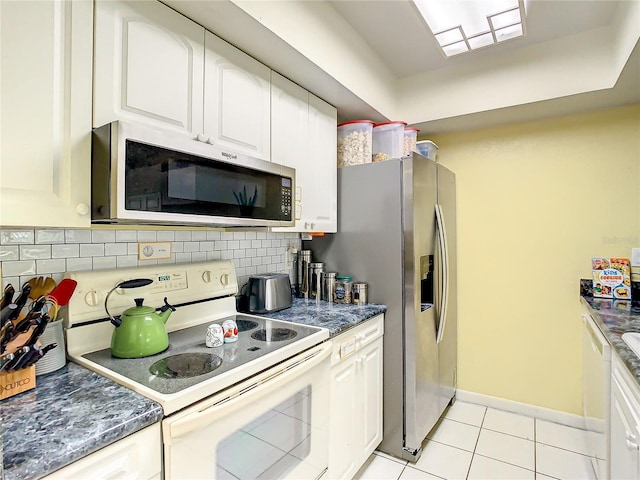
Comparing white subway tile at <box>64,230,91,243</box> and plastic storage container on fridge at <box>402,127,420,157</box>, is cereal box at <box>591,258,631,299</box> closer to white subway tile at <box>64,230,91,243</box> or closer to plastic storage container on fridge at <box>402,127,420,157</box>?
plastic storage container on fridge at <box>402,127,420,157</box>

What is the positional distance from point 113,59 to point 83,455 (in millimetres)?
1110

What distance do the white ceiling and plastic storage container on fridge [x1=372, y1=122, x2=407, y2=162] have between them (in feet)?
0.39

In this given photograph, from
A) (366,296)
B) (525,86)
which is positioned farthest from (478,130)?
(366,296)

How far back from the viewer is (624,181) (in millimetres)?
2211

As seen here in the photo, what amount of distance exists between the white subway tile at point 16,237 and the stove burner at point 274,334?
0.87m

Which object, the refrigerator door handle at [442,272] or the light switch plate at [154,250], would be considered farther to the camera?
the refrigerator door handle at [442,272]

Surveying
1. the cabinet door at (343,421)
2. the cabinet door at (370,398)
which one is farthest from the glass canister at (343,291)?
the cabinet door at (343,421)

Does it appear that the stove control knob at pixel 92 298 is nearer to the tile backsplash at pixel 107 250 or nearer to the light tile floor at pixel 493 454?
the tile backsplash at pixel 107 250

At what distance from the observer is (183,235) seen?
5.50 ft

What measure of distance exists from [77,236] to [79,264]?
0.35ft

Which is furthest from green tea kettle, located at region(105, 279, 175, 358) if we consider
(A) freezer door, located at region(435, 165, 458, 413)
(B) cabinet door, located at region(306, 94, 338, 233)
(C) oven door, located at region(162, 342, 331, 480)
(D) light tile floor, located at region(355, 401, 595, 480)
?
(A) freezer door, located at region(435, 165, 458, 413)

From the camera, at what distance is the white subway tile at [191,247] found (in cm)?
169

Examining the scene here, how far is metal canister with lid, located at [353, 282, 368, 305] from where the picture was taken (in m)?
2.09

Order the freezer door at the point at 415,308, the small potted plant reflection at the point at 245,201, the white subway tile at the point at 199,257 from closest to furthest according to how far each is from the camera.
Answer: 1. the small potted plant reflection at the point at 245,201
2. the white subway tile at the point at 199,257
3. the freezer door at the point at 415,308
